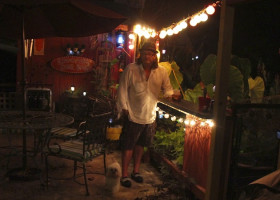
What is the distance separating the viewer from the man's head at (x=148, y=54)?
176 inches

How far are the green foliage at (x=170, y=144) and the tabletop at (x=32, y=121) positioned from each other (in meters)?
1.78

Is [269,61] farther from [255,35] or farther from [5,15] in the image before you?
[5,15]

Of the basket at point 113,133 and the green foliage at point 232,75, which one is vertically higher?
the green foliage at point 232,75

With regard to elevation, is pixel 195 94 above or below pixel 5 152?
above

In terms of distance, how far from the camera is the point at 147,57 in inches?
178

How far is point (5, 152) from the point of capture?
A: 5.68m

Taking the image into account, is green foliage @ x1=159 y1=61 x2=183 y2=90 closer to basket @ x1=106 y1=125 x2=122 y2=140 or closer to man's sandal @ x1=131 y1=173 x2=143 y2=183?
basket @ x1=106 y1=125 x2=122 y2=140

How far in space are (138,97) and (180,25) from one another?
5.92 feet

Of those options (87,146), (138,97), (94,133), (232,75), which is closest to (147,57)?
(138,97)

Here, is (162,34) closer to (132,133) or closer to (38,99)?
(132,133)

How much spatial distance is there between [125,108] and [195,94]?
4.80ft

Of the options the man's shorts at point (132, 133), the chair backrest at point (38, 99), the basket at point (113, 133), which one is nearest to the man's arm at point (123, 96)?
the man's shorts at point (132, 133)

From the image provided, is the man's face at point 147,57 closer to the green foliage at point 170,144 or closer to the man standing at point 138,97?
the man standing at point 138,97

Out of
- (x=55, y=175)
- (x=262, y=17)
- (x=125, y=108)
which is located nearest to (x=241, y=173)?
(x=125, y=108)
